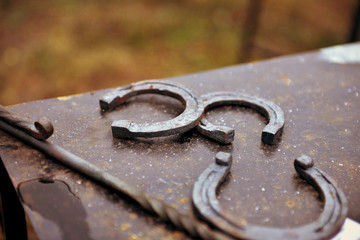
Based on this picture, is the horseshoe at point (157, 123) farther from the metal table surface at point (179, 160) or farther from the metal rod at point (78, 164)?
the metal rod at point (78, 164)

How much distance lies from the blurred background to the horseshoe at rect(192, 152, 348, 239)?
8.93 feet

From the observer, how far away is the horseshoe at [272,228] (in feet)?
2.94

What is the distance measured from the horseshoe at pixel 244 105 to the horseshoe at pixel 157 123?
55mm

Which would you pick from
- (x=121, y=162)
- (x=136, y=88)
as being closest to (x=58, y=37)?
(x=136, y=88)

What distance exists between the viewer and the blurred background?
4.05m

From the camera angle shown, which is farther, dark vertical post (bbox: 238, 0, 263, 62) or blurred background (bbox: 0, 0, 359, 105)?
blurred background (bbox: 0, 0, 359, 105)

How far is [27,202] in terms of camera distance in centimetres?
104

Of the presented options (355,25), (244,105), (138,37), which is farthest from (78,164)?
(138,37)

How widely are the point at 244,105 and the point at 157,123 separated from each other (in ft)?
1.44

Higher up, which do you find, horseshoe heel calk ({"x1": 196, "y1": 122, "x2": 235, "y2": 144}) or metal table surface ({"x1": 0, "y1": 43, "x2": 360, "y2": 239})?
horseshoe heel calk ({"x1": 196, "y1": 122, "x2": 235, "y2": 144})

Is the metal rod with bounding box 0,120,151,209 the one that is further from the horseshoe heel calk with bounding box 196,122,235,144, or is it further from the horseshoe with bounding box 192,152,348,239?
the horseshoe heel calk with bounding box 196,122,235,144

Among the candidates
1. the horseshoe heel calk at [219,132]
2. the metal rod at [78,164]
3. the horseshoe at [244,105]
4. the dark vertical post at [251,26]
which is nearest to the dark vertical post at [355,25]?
the dark vertical post at [251,26]

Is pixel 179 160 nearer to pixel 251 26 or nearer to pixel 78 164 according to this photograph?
pixel 78 164

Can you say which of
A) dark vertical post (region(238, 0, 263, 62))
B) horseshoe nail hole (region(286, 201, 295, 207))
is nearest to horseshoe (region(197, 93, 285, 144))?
horseshoe nail hole (region(286, 201, 295, 207))
